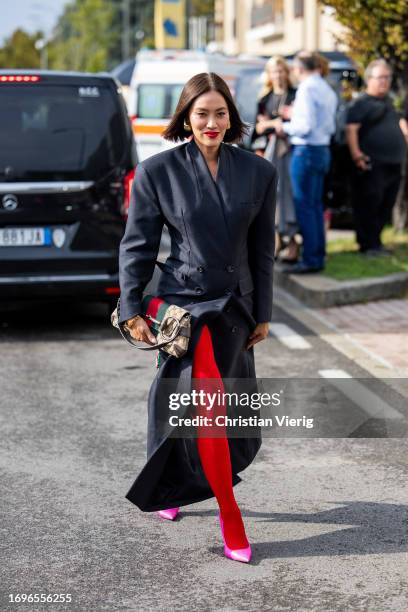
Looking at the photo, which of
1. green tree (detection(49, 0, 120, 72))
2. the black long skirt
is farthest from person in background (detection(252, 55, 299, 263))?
green tree (detection(49, 0, 120, 72))

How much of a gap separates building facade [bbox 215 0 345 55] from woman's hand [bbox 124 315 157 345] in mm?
24602

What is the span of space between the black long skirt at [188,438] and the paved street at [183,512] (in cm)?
21

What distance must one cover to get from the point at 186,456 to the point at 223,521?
27 centimetres

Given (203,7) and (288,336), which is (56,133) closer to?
(288,336)

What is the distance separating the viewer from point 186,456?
455 cm

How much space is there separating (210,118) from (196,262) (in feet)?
1.67

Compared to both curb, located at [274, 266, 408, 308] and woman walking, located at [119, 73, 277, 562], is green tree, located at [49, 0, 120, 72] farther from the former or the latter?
woman walking, located at [119, 73, 277, 562]

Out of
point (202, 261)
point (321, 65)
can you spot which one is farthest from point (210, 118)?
point (321, 65)

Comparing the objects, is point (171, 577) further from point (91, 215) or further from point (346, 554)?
point (91, 215)

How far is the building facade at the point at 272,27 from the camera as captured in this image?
113 feet

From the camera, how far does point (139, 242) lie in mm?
4500

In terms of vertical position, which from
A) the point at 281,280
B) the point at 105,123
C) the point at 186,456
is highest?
the point at 105,123

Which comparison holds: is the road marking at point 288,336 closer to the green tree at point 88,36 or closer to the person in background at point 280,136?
the person in background at point 280,136

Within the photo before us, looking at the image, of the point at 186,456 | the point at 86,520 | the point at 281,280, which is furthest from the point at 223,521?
the point at 281,280
